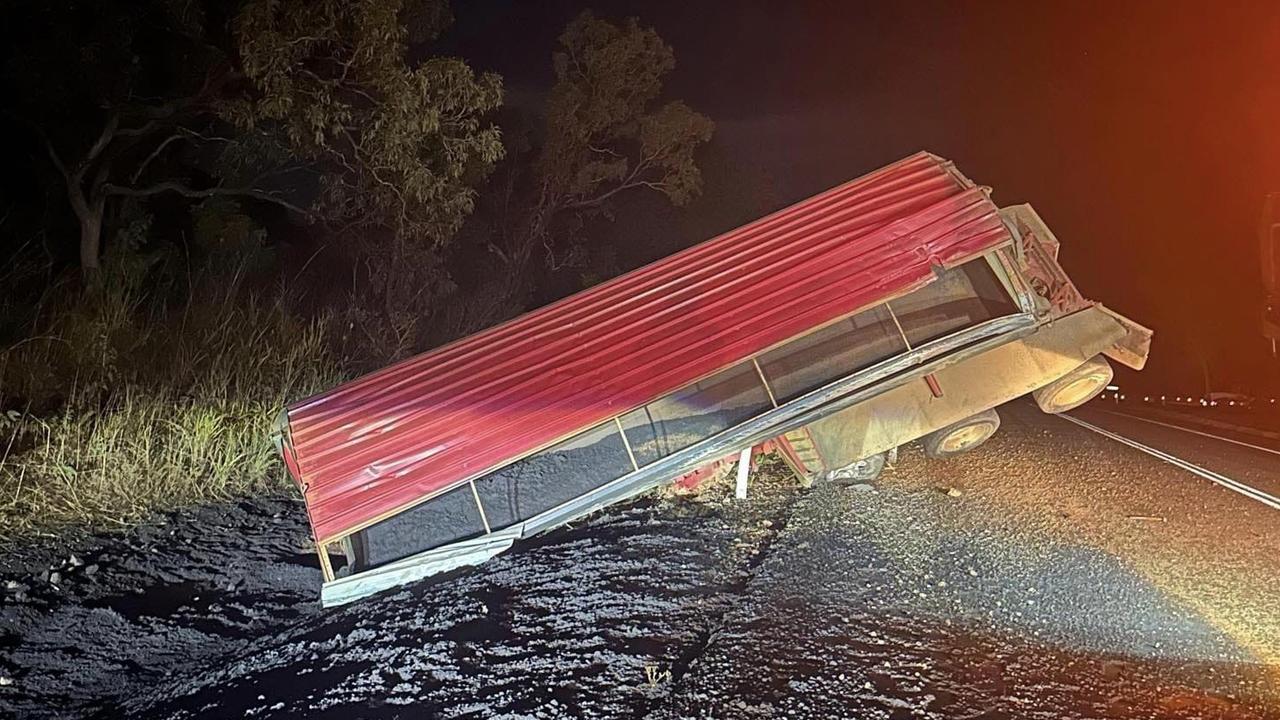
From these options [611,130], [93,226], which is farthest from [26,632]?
[611,130]

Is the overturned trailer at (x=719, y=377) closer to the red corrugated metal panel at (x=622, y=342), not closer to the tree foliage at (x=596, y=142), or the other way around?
the red corrugated metal panel at (x=622, y=342)

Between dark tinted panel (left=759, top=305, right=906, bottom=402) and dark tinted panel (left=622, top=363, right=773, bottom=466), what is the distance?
21 cm

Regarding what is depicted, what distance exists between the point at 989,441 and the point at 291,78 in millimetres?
8048

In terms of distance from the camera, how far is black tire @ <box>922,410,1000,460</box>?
7652 mm

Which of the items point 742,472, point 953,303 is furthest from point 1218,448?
point 742,472

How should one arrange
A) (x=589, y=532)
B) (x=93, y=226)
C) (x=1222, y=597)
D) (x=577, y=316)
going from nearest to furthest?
A: 1. (x=1222, y=597)
2. (x=589, y=532)
3. (x=577, y=316)
4. (x=93, y=226)

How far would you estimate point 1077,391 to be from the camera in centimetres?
785

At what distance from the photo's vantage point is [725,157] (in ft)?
87.2

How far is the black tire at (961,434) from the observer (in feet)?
25.1

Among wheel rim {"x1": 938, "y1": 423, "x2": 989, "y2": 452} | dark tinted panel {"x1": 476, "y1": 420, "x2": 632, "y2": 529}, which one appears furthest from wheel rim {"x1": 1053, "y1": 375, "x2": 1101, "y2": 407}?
dark tinted panel {"x1": 476, "y1": 420, "x2": 632, "y2": 529}

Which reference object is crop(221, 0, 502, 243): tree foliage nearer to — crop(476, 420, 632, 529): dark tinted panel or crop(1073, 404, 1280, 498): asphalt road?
crop(476, 420, 632, 529): dark tinted panel

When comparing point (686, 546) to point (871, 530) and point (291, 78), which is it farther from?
point (291, 78)

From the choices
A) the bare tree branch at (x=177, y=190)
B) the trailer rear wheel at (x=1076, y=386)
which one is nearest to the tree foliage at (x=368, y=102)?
the bare tree branch at (x=177, y=190)

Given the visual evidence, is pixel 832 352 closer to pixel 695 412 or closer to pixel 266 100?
pixel 695 412
